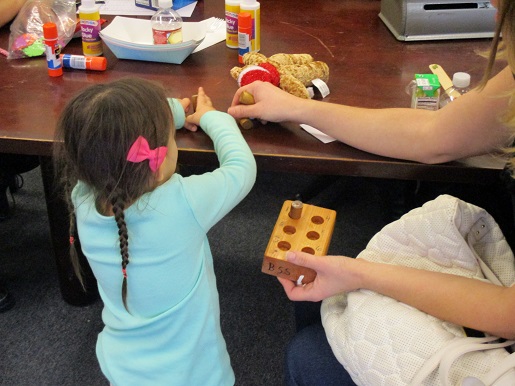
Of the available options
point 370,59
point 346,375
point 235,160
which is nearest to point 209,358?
point 346,375

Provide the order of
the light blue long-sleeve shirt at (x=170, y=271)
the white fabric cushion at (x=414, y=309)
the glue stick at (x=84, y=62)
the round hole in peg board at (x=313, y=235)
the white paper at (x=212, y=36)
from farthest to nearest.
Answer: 1. the white paper at (x=212, y=36)
2. the glue stick at (x=84, y=62)
3. the round hole in peg board at (x=313, y=235)
4. the light blue long-sleeve shirt at (x=170, y=271)
5. the white fabric cushion at (x=414, y=309)

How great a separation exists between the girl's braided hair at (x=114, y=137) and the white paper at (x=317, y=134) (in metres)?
0.33

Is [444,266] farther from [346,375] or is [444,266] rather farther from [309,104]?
[309,104]

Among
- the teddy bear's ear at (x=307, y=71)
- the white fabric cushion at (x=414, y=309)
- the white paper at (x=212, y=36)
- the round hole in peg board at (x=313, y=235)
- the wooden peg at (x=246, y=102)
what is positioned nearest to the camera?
the white fabric cushion at (x=414, y=309)

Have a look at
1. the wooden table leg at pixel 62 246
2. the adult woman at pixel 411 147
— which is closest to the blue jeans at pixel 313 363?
the adult woman at pixel 411 147

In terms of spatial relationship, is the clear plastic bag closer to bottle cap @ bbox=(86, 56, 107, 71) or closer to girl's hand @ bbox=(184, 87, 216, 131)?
bottle cap @ bbox=(86, 56, 107, 71)

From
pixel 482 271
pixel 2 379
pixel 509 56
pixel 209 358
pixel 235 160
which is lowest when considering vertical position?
pixel 2 379

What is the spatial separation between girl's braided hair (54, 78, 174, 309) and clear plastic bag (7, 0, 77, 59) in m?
0.61

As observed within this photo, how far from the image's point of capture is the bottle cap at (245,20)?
1.45 metres

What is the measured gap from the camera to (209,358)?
3.91ft

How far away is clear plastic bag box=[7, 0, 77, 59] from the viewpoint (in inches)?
59.9

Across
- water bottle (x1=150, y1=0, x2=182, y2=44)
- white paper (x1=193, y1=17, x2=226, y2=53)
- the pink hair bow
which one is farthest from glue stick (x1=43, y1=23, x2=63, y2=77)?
the pink hair bow

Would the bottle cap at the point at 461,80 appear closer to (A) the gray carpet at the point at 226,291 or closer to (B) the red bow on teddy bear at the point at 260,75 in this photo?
(B) the red bow on teddy bear at the point at 260,75

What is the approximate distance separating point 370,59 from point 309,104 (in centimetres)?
40
